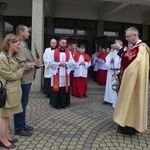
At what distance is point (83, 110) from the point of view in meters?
6.38

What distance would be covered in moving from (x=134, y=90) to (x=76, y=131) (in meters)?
1.36

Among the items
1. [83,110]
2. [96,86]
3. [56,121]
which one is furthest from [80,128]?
[96,86]

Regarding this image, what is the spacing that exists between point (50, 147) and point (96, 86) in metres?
5.79

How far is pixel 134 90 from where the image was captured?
4609mm

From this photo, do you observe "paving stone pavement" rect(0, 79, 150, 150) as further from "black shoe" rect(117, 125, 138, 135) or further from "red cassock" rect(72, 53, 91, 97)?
"red cassock" rect(72, 53, 91, 97)

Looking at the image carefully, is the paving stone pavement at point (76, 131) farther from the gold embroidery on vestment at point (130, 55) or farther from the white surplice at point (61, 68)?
the gold embroidery on vestment at point (130, 55)

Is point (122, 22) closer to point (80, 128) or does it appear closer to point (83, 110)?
point (83, 110)

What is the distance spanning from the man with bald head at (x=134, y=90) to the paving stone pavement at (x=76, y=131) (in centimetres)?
30

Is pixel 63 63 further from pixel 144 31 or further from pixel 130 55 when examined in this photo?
pixel 144 31

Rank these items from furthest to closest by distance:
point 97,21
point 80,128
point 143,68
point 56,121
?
point 97,21 → point 56,121 → point 80,128 → point 143,68

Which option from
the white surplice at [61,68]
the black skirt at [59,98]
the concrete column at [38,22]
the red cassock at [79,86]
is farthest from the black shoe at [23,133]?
the concrete column at [38,22]

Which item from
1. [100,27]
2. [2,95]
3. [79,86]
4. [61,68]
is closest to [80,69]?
[79,86]

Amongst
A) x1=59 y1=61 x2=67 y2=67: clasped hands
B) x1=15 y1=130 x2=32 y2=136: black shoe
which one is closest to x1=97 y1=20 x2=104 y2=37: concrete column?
x1=59 y1=61 x2=67 y2=67: clasped hands

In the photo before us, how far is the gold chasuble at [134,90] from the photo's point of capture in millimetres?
4516
